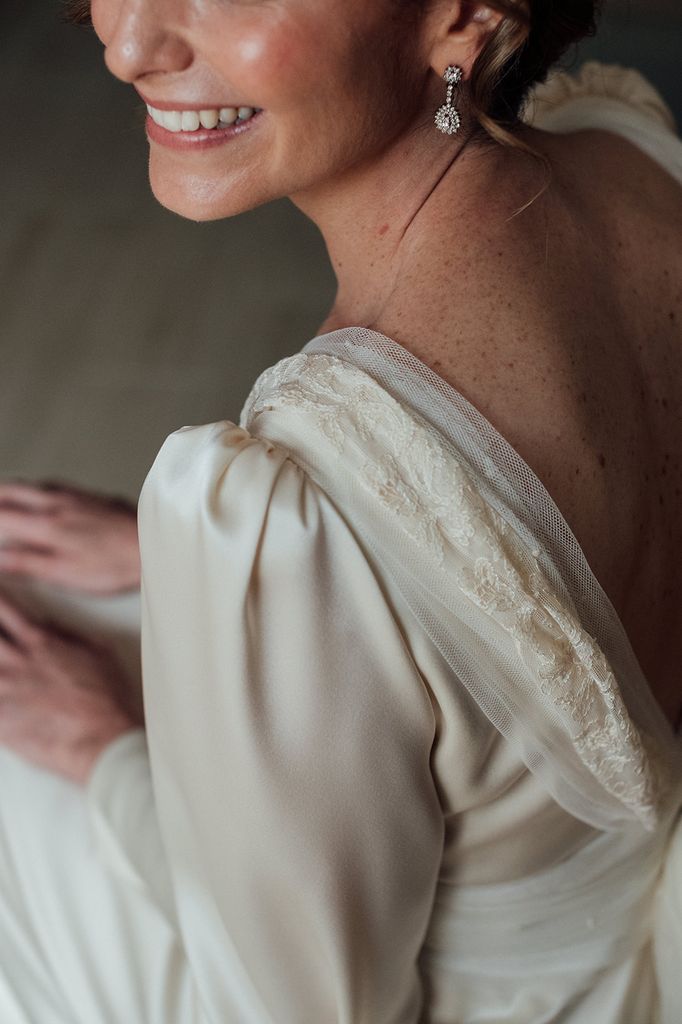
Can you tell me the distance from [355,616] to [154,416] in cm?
182

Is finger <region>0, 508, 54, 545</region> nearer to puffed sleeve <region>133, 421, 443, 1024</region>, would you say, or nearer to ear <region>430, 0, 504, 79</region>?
puffed sleeve <region>133, 421, 443, 1024</region>

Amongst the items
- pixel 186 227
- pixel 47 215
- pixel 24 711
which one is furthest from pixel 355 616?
Result: pixel 47 215

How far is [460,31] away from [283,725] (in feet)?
1.90

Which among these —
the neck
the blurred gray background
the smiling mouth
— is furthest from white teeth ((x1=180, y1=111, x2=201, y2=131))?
the blurred gray background

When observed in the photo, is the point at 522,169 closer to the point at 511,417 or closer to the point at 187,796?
the point at 511,417

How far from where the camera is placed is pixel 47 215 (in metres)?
3.11

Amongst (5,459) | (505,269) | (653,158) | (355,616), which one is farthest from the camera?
(5,459)

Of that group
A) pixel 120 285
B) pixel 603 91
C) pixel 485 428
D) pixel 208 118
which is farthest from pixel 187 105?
pixel 120 285

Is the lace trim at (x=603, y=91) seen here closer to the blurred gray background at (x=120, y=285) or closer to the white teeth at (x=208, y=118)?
the white teeth at (x=208, y=118)

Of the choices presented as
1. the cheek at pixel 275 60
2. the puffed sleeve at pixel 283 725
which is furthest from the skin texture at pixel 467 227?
the puffed sleeve at pixel 283 725

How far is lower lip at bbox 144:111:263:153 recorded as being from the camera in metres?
1.00

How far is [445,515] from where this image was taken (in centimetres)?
85

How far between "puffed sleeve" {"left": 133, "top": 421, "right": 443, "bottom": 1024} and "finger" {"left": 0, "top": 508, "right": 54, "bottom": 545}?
23.9 inches

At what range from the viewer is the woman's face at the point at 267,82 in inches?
36.3
